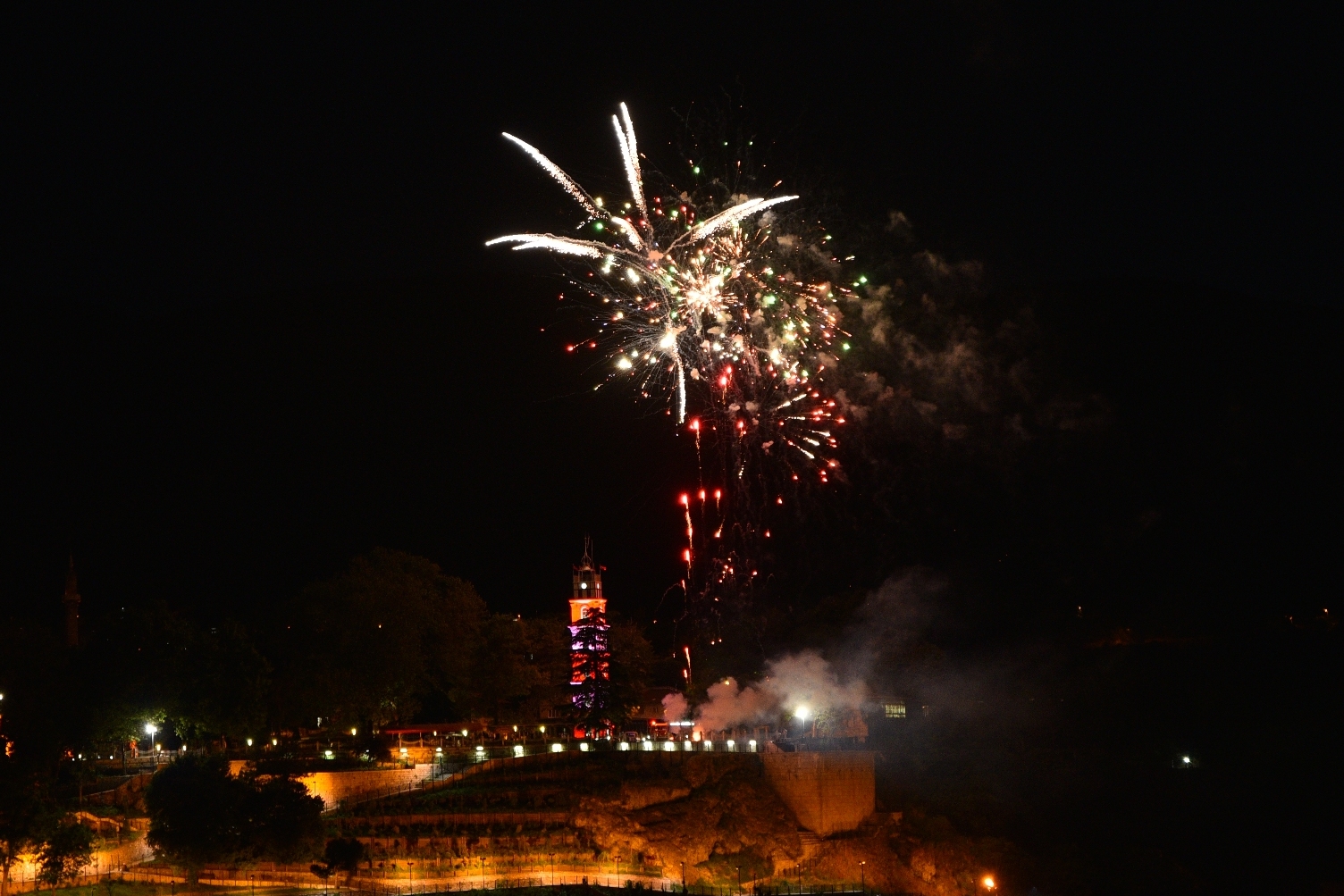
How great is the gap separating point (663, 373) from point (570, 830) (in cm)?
1188

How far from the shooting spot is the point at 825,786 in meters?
36.5

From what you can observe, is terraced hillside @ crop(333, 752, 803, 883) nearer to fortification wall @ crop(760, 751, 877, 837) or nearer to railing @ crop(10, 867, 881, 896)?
railing @ crop(10, 867, 881, 896)

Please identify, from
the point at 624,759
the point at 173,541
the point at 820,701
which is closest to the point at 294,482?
the point at 173,541

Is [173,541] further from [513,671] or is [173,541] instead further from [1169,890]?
[1169,890]

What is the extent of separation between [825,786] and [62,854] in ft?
63.1

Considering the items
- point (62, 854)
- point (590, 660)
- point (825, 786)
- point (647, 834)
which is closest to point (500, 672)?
point (590, 660)

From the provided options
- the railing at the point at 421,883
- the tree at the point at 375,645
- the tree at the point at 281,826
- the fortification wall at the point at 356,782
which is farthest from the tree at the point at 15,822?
the tree at the point at 375,645

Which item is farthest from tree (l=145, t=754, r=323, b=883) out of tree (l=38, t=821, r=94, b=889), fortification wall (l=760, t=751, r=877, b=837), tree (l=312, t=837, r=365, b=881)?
fortification wall (l=760, t=751, r=877, b=837)

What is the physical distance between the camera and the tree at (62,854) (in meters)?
29.5

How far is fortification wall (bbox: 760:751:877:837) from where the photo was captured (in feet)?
119

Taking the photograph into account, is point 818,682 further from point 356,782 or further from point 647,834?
point 356,782

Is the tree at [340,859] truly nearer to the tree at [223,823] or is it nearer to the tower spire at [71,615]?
the tree at [223,823]

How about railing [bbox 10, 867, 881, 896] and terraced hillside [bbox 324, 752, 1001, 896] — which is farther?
terraced hillside [bbox 324, 752, 1001, 896]

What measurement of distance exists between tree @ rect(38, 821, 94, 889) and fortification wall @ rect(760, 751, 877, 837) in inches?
696
